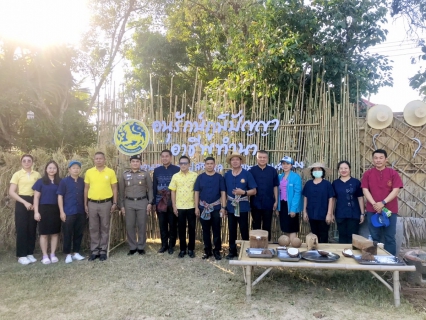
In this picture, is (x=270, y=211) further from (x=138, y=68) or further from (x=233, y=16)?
(x=138, y=68)

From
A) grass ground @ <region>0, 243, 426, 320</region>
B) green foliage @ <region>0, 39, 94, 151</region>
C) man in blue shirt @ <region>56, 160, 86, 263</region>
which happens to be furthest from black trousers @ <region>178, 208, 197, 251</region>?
green foliage @ <region>0, 39, 94, 151</region>

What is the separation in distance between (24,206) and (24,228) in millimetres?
272

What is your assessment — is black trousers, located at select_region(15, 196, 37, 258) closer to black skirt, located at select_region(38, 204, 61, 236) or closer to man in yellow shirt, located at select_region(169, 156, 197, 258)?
black skirt, located at select_region(38, 204, 61, 236)

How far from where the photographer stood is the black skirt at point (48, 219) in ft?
13.6

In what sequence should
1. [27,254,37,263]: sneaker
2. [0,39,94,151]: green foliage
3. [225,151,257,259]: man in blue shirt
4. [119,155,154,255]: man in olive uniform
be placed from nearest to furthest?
[225,151,257,259]: man in blue shirt, [27,254,37,263]: sneaker, [119,155,154,255]: man in olive uniform, [0,39,94,151]: green foliage

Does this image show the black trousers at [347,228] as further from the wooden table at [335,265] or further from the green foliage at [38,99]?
the green foliage at [38,99]

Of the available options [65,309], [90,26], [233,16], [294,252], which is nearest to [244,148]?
[294,252]

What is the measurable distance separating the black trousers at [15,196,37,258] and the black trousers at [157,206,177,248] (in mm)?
1581

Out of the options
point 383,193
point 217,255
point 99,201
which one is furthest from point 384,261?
point 99,201

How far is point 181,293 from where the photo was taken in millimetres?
3221

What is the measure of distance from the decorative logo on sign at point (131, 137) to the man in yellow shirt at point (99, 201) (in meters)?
0.46

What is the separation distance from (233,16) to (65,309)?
267 inches

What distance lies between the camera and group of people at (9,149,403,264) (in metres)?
3.92

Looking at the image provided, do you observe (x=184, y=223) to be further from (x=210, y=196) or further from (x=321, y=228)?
(x=321, y=228)
